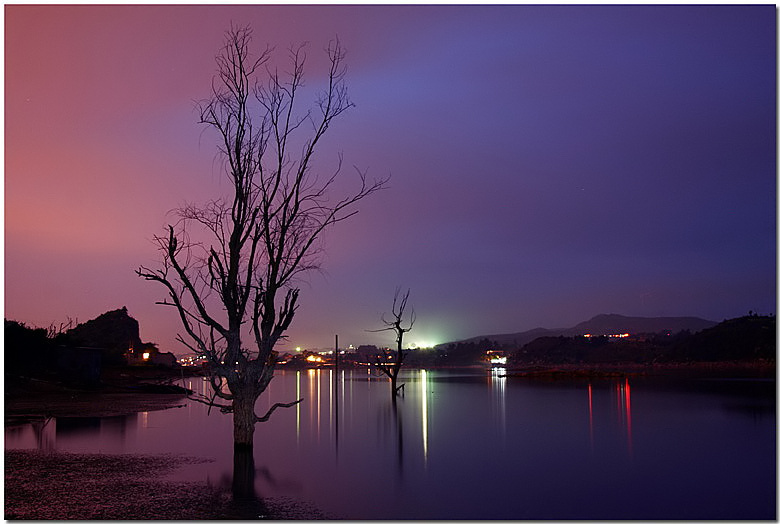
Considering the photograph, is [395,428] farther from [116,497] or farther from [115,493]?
[116,497]

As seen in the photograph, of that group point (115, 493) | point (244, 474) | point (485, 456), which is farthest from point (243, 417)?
point (485, 456)

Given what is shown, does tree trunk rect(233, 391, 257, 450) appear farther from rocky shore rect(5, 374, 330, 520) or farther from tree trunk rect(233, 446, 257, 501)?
rocky shore rect(5, 374, 330, 520)

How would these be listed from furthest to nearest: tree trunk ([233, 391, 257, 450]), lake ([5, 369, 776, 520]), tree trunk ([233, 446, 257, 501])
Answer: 1. tree trunk ([233, 391, 257, 450])
2. tree trunk ([233, 446, 257, 501])
3. lake ([5, 369, 776, 520])

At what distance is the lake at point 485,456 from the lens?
13.7 metres

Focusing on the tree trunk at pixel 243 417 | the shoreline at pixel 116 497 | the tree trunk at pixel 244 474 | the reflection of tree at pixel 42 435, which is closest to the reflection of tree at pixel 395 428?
the tree trunk at pixel 244 474

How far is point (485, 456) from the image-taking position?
66.0 ft

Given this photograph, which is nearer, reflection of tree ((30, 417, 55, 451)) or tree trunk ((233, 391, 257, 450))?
tree trunk ((233, 391, 257, 450))

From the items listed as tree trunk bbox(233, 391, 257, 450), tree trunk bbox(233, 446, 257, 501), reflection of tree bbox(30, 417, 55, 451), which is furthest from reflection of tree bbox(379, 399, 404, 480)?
reflection of tree bbox(30, 417, 55, 451)

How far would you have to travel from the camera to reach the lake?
13.7 m

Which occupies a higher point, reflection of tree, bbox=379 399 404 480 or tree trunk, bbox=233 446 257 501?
tree trunk, bbox=233 446 257 501

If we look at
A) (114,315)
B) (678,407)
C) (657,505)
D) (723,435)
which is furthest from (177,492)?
(114,315)

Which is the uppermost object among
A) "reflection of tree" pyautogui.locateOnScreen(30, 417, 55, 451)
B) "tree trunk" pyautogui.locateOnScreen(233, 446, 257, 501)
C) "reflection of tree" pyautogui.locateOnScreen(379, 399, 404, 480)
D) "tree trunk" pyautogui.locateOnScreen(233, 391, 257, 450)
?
"tree trunk" pyautogui.locateOnScreen(233, 391, 257, 450)

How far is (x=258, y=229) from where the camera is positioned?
18406 millimetres

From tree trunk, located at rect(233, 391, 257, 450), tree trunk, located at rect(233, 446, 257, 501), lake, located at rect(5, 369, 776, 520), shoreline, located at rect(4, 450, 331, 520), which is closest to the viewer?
shoreline, located at rect(4, 450, 331, 520)
